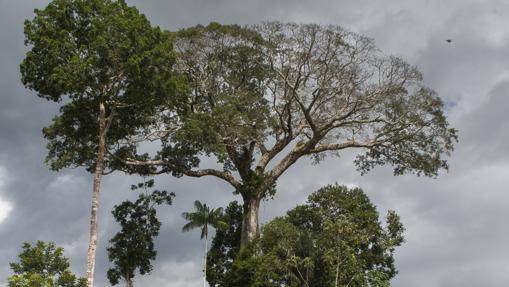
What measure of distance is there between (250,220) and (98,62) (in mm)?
12256

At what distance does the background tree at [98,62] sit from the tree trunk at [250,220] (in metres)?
8.77

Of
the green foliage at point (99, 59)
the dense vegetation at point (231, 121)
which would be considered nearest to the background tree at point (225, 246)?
the dense vegetation at point (231, 121)

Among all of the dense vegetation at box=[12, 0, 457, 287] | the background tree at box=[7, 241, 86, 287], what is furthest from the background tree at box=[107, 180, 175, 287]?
the background tree at box=[7, 241, 86, 287]

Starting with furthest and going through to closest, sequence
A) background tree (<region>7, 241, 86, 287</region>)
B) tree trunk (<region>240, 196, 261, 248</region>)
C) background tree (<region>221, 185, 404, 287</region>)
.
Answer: tree trunk (<region>240, 196, 261, 248</region>)
background tree (<region>221, 185, 404, 287</region>)
background tree (<region>7, 241, 86, 287</region>)

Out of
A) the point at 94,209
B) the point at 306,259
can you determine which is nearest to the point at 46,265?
the point at 94,209

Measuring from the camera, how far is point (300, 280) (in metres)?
27.9

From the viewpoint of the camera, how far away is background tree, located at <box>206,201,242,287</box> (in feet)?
114

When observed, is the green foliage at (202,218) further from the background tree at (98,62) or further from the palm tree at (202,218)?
the background tree at (98,62)

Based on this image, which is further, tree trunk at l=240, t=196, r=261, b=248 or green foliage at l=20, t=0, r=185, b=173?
tree trunk at l=240, t=196, r=261, b=248

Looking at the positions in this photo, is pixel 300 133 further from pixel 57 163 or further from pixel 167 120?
pixel 57 163

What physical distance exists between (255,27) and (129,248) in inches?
513

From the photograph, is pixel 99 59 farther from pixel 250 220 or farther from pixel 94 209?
pixel 250 220

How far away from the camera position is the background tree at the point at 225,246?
34.9 metres

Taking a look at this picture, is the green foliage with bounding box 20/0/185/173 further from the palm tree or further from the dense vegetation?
the palm tree
